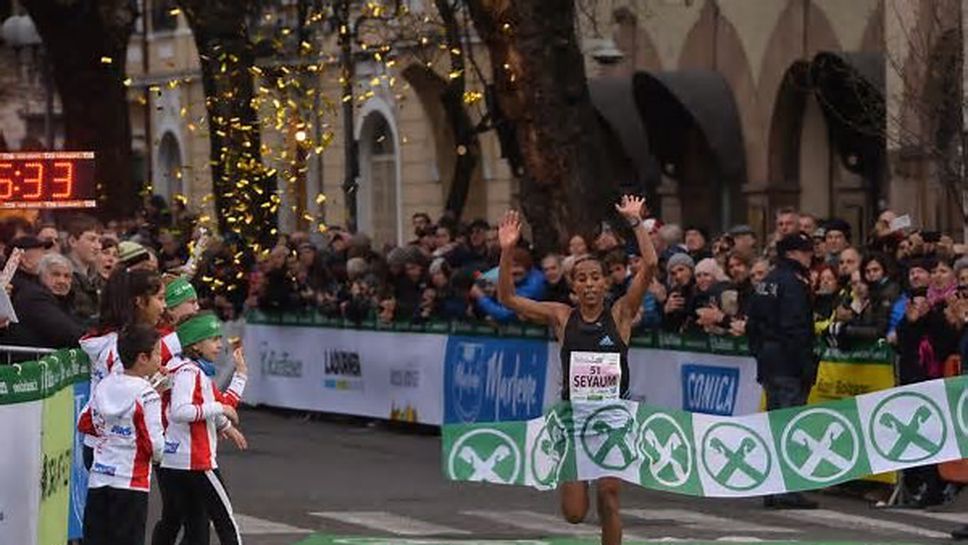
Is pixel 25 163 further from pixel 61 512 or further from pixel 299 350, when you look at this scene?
pixel 299 350

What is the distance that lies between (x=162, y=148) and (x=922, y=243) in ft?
121

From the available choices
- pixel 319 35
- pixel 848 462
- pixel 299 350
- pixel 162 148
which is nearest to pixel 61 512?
pixel 848 462

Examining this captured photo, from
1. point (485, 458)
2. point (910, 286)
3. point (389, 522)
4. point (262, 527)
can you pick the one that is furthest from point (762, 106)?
point (485, 458)

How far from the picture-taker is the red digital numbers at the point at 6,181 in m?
20.8

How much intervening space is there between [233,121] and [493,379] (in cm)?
335

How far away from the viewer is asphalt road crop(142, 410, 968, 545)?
18.2 m

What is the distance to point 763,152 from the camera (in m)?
36.8

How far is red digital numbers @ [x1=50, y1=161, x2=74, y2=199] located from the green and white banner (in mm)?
4254

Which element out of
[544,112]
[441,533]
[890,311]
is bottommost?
[441,533]

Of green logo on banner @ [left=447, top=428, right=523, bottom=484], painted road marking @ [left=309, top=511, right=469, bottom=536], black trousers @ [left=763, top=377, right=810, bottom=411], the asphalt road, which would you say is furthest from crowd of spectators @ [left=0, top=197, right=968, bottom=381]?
green logo on banner @ [left=447, top=428, right=523, bottom=484]

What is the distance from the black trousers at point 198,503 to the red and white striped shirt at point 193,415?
0.24 ft

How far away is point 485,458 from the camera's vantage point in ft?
58.2

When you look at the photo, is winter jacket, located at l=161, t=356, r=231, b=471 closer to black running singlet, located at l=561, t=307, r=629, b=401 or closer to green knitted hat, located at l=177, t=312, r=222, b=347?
green knitted hat, located at l=177, t=312, r=222, b=347

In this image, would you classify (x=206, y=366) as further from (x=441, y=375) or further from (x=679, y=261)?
(x=441, y=375)
